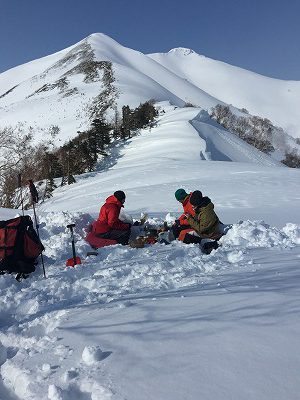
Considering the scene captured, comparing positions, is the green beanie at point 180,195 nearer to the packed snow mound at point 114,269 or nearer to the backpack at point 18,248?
the packed snow mound at point 114,269

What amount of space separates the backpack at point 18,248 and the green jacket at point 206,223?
3061 millimetres

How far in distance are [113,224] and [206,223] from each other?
195 centimetres

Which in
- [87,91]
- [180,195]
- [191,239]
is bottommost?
[191,239]

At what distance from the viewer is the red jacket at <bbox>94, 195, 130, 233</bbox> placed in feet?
26.9

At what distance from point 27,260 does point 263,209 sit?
8224 millimetres

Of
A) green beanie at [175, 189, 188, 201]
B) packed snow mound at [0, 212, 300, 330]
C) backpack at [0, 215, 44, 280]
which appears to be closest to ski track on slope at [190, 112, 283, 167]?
green beanie at [175, 189, 188, 201]

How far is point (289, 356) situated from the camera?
10.1 feet

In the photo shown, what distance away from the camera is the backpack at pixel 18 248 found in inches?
241

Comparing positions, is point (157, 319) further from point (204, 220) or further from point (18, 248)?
point (204, 220)

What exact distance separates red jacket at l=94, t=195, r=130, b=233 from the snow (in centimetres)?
59

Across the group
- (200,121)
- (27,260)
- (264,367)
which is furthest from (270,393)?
(200,121)

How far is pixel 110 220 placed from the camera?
822 centimetres

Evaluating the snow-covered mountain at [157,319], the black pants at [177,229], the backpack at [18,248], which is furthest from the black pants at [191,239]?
the backpack at [18,248]

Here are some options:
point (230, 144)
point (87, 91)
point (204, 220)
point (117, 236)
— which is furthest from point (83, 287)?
point (87, 91)
